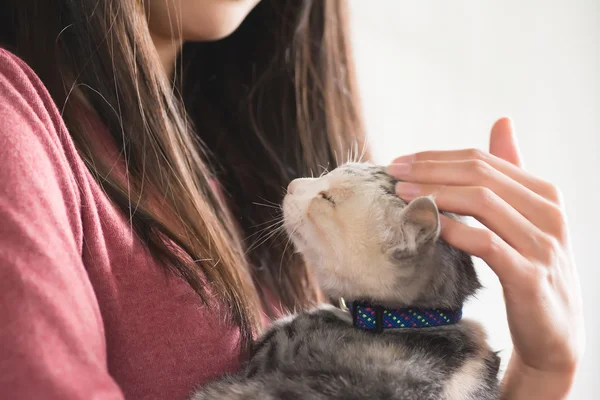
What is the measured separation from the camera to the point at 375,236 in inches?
32.9

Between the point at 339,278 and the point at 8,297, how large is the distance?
1.54 ft

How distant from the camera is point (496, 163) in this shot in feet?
2.73

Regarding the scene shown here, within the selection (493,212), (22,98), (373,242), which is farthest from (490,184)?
(22,98)

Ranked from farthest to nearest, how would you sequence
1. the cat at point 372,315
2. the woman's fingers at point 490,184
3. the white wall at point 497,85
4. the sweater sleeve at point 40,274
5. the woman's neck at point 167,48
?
the white wall at point 497,85 < the woman's neck at point 167,48 < the woman's fingers at point 490,184 < the cat at point 372,315 < the sweater sleeve at point 40,274

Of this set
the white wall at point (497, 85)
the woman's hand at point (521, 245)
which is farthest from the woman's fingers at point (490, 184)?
the white wall at point (497, 85)

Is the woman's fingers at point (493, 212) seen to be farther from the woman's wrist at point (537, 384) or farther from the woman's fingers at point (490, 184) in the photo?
the woman's wrist at point (537, 384)

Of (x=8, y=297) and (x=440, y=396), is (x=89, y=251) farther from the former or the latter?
(x=440, y=396)

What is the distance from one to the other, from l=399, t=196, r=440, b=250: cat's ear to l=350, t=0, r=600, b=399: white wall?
1.05m

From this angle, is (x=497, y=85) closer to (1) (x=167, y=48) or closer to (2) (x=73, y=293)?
(1) (x=167, y=48)

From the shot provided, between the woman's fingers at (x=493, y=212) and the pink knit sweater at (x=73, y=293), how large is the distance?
0.33 meters

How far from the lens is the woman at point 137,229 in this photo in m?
0.52

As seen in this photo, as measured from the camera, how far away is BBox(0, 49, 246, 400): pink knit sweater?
49 centimetres

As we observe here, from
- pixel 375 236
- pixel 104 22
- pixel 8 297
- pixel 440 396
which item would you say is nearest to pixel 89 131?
pixel 104 22

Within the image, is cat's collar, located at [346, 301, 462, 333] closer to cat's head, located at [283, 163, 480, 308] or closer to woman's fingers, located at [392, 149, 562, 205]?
cat's head, located at [283, 163, 480, 308]
